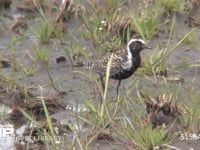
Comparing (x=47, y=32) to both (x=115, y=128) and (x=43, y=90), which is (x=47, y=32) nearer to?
(x=43, y=90)

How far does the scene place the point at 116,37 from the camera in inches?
355

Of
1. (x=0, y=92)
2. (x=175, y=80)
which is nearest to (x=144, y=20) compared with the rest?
(x=175, y=80)

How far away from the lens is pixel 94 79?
24.5 feet

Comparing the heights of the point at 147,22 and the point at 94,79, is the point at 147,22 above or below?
above

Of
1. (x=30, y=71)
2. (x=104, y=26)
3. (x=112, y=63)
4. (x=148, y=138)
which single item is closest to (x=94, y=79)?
(x=112, y=63)

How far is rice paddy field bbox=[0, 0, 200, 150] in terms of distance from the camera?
276 inches

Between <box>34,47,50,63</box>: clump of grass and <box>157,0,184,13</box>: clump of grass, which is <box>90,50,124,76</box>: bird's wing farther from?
<box>157,0,184,13</box>: clump of grass

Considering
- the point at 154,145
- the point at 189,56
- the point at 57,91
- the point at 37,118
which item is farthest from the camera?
the point at 189,56

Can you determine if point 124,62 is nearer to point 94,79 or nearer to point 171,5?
point 94,79

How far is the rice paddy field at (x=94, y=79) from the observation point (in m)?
7.00

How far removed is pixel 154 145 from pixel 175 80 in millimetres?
1643

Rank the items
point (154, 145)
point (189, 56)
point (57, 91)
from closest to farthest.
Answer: point (154, 145) → point (57, 91) → point (189, 56)

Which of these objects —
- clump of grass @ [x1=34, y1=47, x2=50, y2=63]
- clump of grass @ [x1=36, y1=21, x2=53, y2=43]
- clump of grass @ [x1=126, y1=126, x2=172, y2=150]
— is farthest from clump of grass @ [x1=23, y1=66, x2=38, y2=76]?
clump of grass @ [x1=126, y1=126, x2=172, y2=150]

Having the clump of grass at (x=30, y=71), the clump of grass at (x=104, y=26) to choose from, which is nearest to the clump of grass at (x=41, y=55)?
the clump of grass at (x=30, y=71)
